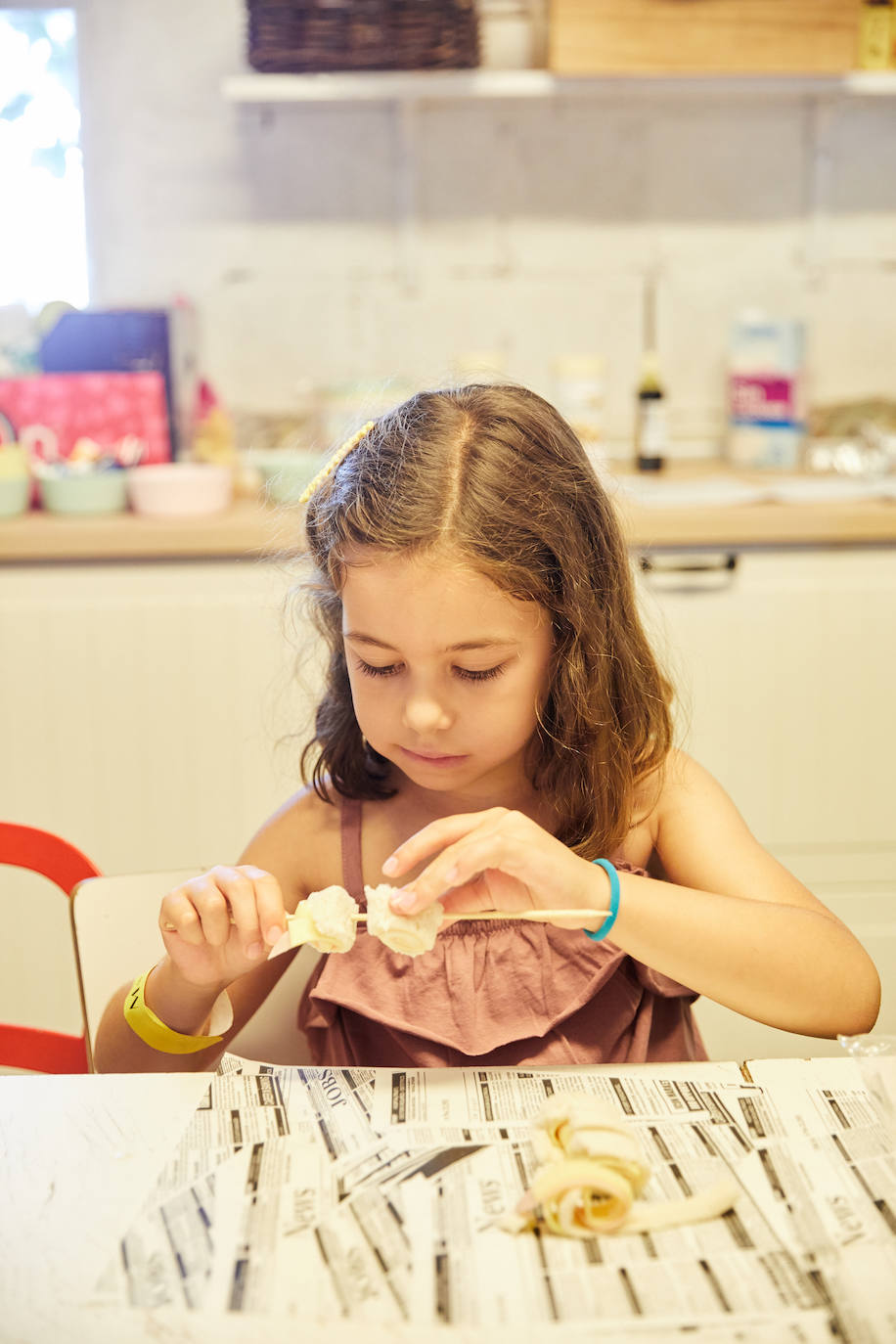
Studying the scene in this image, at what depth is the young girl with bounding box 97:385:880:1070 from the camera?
0.90 metres

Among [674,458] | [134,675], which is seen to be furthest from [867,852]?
[134,675]

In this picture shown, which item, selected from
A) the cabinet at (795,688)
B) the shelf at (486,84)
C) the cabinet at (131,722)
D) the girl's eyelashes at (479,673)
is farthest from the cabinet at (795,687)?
the girl's eyelashes at (479,673)

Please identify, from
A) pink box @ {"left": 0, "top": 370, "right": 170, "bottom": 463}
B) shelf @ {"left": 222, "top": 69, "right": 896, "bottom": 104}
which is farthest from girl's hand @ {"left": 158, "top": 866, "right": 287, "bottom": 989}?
shelf @ {"left": 222, "top": 69, "right": 896, "bottom": 104}

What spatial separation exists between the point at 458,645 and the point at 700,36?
1649mm

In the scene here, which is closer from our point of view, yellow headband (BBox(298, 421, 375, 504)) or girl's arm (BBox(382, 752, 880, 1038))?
girl's arm (BBox(382, 752, 880, 1038))

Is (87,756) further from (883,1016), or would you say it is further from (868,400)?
(868,400)

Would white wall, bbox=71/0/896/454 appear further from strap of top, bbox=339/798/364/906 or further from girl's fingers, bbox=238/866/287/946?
girl's fingers, bbox=238/866/287/946

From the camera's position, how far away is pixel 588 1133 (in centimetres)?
72

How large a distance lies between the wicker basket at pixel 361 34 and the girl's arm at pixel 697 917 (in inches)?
65.5

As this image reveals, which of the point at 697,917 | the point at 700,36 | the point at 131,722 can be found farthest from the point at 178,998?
the point at 700,36

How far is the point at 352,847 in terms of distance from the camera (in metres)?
1.11

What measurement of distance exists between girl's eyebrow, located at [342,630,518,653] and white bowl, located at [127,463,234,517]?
116 cm

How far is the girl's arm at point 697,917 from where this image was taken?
841 millimetres

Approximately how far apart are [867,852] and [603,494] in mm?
1262
